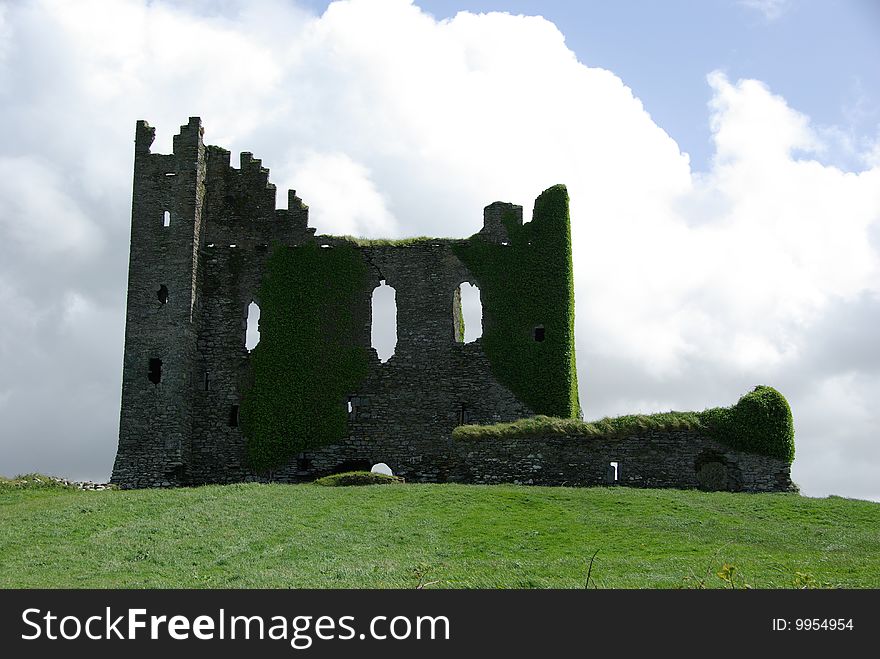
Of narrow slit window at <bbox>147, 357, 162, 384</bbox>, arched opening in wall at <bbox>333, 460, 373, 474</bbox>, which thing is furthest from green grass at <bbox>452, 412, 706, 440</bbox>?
narrow slit window at <bbox>147, 357, 162, 384</bbox>

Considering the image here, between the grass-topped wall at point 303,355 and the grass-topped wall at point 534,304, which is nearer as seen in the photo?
the grass-topped wall at point 534,304

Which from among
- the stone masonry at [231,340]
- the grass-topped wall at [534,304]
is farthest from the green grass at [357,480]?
the grass-topped wall at [534,304]

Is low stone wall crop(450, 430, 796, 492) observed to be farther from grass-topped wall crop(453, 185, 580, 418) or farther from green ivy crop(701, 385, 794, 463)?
grass-topped wall crop(453, 185, 580, 418)

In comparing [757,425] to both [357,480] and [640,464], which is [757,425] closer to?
[640,464]

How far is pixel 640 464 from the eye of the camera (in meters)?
35.2

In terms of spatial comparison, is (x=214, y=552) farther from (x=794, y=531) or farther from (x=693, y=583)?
(x=794, y=531)

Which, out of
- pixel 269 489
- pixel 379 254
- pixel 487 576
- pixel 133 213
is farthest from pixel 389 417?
pixel 487 576

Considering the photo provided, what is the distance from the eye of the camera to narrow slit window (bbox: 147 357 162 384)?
139ft

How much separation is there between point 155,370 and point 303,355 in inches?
228

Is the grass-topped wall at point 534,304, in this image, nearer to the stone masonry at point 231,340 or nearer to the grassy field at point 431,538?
the stone masonry at point 231,340

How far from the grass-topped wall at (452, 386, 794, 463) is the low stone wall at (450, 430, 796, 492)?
0.20 metres

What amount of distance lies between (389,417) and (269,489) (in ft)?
31.7

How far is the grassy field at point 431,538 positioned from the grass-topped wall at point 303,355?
7.75 m

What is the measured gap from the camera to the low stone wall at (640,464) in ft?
115
